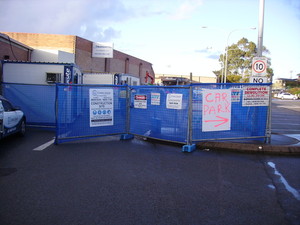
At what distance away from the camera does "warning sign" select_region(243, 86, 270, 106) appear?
8.65 meters

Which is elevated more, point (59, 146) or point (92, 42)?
point (92, 42)

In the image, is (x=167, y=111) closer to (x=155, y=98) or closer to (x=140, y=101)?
(x=155, y=98)

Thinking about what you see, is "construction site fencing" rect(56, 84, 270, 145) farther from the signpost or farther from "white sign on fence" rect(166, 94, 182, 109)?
the signpost

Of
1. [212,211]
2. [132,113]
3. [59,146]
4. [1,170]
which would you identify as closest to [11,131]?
[59,146]

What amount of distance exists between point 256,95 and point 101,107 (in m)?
4.90

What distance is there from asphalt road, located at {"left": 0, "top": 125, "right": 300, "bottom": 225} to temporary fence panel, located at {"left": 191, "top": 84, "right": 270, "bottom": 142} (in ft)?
2.66

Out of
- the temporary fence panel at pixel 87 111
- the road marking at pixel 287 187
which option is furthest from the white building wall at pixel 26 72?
the road marking at pixel 287 187

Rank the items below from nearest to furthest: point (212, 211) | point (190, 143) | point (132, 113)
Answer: point (212, 211) < point (190, 143) < point (132, 113)

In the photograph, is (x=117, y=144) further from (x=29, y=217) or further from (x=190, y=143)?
(x=29, y=217)

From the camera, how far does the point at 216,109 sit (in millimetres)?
8422

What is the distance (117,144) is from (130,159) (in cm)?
199

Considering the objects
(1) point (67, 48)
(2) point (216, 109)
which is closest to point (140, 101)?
(2) point (216, 109)

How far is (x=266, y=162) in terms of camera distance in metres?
7.12

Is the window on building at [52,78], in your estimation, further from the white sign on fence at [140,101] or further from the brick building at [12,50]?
the brick building at [12,50]
